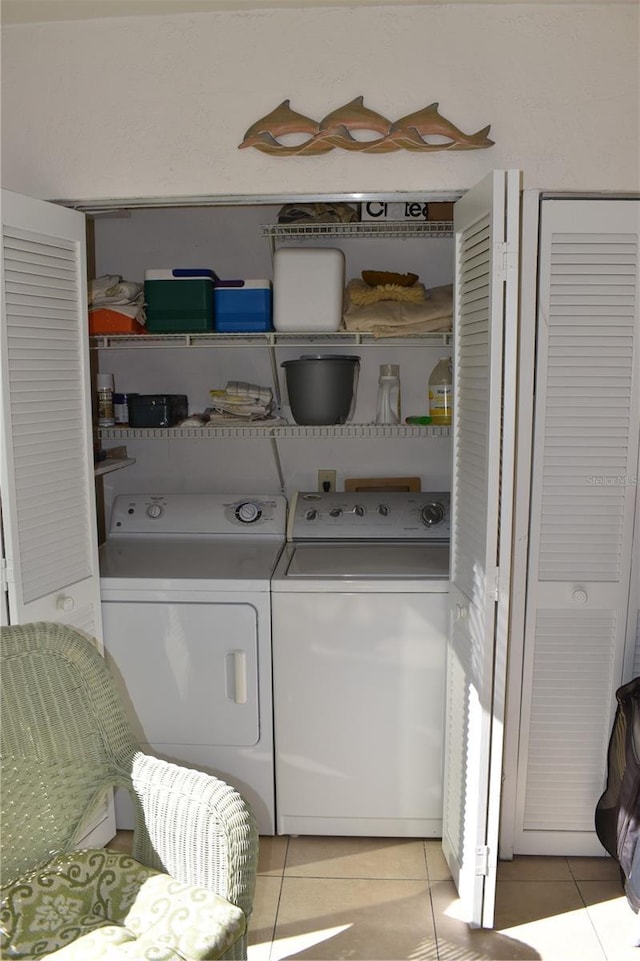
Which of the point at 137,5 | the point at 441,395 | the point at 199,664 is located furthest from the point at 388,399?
the point at 137,5

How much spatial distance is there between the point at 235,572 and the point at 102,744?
0.82m

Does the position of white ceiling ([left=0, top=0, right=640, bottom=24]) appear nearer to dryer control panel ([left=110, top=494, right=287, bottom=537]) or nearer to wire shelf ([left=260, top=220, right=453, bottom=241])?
wire shelf ([left=260, top=220, right=453, bottom=241])

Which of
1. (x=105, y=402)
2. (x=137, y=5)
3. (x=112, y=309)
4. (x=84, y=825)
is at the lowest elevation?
(x=84, y=825)

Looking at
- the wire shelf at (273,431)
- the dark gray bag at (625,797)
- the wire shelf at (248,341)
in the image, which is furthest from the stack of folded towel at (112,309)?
the dark gray bag at (625,797)

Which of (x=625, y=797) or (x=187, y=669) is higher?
(x=187, y=669)

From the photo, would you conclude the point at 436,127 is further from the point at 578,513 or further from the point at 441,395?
the point at 578,513

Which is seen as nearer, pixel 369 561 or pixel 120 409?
pixel 369 561

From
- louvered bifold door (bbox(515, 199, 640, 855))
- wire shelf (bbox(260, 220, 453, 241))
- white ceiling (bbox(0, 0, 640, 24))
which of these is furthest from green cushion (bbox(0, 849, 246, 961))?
white ceiling (bbox(0, 0, 640, 24))

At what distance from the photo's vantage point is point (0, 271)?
190 centimetres

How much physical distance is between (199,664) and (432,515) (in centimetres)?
103

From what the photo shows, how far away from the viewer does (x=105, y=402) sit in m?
2.89

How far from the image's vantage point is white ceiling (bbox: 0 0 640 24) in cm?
207

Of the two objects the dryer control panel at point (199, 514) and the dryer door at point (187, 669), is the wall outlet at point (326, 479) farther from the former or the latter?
the dryer door at point (187, 669)

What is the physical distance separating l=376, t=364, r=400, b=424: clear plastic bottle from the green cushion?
177 cm
